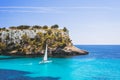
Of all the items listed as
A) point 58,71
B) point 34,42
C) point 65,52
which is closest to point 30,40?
point 34,42

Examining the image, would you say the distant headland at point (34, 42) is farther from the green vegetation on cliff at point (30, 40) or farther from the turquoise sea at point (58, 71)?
the turquoise sea at point (58, 71)

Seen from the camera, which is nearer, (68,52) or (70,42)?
(68,52)

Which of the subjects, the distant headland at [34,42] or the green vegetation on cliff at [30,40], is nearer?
the distant headland at [34,42]

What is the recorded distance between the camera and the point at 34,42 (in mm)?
96125

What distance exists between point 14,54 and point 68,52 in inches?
886

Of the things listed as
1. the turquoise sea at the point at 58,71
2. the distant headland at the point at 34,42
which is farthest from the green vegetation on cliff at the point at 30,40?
the turquoise sea at the point at 58,71

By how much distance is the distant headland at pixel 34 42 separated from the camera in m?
95.3

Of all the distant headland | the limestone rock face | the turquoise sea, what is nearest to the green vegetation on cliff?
the distant headland

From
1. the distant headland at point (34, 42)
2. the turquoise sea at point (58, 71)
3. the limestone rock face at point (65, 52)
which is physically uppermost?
the distant headland at point (34, 42)

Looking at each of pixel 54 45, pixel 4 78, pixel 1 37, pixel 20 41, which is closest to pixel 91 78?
pixel 4 78

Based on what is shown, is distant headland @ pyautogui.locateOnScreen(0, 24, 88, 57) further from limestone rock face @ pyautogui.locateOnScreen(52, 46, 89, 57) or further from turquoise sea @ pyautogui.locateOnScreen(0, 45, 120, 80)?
turquoise sea @ pyautogui.locateOnScreen(0, 45, 120, 80)

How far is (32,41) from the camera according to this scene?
96375mm

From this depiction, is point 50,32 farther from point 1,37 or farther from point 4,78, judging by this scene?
point 4,78

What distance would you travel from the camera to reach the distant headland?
95312 mm
